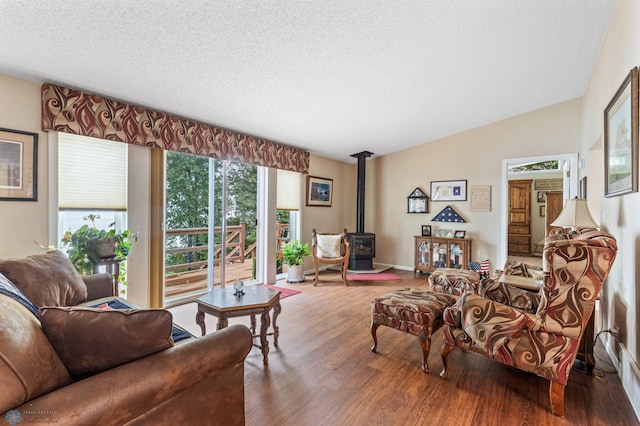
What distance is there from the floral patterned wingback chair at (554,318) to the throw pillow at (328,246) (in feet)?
10.1

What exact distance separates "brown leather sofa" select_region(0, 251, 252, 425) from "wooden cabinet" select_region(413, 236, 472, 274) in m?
4.44

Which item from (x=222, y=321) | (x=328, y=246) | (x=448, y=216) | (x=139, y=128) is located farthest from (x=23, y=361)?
(x=448, y=216)

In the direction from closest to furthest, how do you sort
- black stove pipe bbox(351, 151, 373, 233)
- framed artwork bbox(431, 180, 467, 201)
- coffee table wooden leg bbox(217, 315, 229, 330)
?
coffee table wooden leg bbox(217, 315, 229, 330)
framed artwork bbox(431, 180, 467, 201)
black stove pipe bbox(351, 151, 373, 233)

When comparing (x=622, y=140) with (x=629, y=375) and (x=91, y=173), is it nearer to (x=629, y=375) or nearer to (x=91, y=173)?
(x=629, y=375)

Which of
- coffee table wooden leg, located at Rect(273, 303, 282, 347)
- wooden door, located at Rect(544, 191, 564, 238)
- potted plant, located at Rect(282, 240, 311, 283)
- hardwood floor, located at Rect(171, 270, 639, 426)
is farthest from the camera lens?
wooden door, located at Rect(544, 191, 564, 238)

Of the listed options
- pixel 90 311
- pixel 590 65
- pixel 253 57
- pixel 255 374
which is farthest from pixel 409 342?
pixel 590 65

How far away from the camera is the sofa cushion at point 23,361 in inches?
29.2

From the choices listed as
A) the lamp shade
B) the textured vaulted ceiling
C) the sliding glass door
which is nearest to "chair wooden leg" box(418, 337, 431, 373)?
the lamp shade

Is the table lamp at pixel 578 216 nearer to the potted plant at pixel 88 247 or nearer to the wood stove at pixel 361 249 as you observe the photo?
the wood stove at pixel 361 249

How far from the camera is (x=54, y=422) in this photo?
0.75 metres

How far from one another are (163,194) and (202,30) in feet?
6.23

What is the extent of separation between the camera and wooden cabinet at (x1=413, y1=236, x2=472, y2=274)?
487 centimetres

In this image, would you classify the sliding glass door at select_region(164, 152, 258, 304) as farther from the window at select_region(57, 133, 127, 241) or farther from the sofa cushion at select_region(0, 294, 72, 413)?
the sofa cushion at select_region(0, 294, 72, 413)

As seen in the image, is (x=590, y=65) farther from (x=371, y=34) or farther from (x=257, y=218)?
(x=257, y=218)
